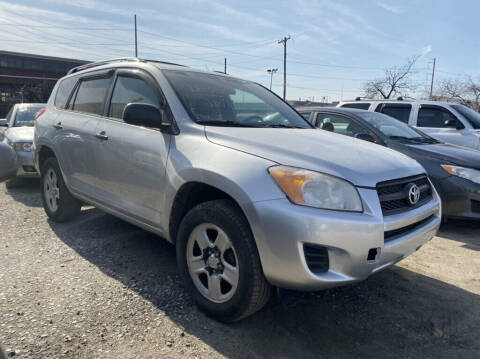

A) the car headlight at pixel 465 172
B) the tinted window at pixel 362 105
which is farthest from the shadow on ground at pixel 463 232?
the tinted window at pixel 362 105

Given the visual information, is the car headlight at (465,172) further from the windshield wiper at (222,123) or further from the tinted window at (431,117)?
the tinted window at (431,117)

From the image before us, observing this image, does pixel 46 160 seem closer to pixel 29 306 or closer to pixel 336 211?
pixel 29 306

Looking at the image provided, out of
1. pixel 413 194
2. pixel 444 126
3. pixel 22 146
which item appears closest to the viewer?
pixel 413 194

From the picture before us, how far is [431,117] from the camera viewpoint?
24.7 ft

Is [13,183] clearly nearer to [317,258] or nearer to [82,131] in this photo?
[82,131]

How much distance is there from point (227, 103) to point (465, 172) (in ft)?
10.2

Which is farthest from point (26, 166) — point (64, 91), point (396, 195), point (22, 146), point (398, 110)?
point (398, 110)

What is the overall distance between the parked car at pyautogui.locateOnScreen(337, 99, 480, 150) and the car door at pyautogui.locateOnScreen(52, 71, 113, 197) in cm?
554

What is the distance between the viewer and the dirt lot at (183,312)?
7.30 feet

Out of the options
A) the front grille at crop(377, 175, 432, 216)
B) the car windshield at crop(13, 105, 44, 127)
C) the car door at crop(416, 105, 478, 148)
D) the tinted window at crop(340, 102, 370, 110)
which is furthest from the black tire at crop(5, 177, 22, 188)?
the car door at crop(416, 105, 478, 148)

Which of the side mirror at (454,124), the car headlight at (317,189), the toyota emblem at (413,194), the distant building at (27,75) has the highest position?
the distant building at (27,75)

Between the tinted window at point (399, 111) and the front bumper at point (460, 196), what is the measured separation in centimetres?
343

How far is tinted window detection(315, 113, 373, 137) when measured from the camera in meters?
5.20

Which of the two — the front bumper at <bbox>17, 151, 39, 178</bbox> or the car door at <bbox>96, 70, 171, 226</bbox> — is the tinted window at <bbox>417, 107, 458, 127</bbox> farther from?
the front bumper at <bbox>17, 151, 39, 178</bbox>
